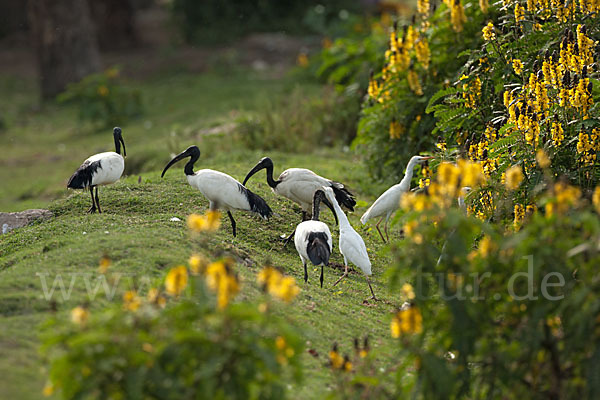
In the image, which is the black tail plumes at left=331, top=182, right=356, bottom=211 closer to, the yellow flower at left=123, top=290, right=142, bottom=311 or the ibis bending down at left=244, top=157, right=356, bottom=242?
the ibis bending down at left=244, top=157, right=356, bottom=242

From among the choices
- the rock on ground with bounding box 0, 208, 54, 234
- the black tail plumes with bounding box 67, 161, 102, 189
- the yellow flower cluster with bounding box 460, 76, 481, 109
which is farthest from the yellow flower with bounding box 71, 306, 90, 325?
the yellow flower cluster with bounding box 460, 76, 481, 109

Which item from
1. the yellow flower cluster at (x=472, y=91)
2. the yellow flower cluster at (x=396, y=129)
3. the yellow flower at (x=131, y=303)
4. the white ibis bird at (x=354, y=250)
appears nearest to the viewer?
the yellow flower at (x=131, y=303)

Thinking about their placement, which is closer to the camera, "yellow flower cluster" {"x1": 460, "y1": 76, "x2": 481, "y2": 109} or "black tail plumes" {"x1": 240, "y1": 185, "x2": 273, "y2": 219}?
"black tail plumes" {"x1": 240, "y1": 185, "x2": 273, "y2": 219}

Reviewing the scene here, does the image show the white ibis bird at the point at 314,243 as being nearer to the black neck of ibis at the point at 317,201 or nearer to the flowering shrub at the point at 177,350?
the black neck of ibis at the point at 317,201

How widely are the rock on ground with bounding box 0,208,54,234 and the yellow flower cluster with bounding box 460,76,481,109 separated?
405cm

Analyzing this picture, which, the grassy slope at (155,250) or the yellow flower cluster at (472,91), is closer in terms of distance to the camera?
the grassy slope at (155,250)

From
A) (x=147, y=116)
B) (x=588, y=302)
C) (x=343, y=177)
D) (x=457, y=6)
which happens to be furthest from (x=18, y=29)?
(x=588, y=302)

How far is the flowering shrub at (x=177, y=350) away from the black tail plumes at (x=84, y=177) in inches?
147

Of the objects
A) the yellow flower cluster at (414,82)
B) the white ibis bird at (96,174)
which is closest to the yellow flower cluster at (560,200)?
the white ibis bird at (96,174)

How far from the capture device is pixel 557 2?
642cm

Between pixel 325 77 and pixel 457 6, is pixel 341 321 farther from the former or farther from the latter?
pixel 325 77

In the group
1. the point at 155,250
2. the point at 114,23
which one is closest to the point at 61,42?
the point at 114,23

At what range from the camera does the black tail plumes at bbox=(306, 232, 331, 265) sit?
19.7 feet

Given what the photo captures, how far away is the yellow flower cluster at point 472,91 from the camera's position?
7.18 metres
